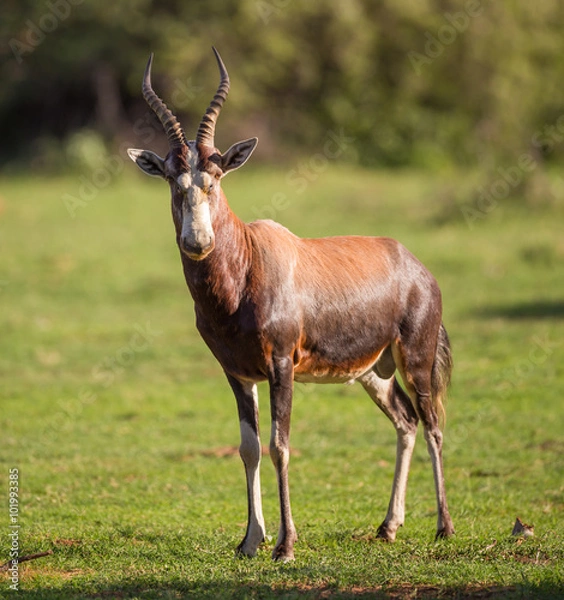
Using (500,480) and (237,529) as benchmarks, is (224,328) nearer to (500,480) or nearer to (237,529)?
(237,529)

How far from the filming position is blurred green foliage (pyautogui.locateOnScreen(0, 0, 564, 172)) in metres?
32.8

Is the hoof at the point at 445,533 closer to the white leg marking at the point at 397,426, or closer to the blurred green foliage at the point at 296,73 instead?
the white leg marking at the point at 397,426

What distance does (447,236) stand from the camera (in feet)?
75.8

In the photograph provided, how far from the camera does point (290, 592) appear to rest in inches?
253

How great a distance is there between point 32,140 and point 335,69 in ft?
33.6

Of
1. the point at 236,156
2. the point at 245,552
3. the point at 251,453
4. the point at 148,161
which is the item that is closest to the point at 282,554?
the point at 245,552

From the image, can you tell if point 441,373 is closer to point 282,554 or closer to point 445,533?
point 445,533

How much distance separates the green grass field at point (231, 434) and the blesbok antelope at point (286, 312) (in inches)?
27.9

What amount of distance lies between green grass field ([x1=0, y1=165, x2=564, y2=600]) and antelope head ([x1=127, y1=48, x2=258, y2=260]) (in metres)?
2.17

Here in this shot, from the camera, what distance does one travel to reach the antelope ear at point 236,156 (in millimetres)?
7284

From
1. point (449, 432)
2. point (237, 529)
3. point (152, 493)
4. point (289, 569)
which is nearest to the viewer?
point (289, 569)

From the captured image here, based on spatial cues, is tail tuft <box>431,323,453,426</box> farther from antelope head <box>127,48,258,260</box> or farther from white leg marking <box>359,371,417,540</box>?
antelope head <box>127,48,258,260</box>

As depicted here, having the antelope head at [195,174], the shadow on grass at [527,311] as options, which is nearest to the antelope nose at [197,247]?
the antelope head at [195,174]

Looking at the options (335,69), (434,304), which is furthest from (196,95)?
(434,304)
